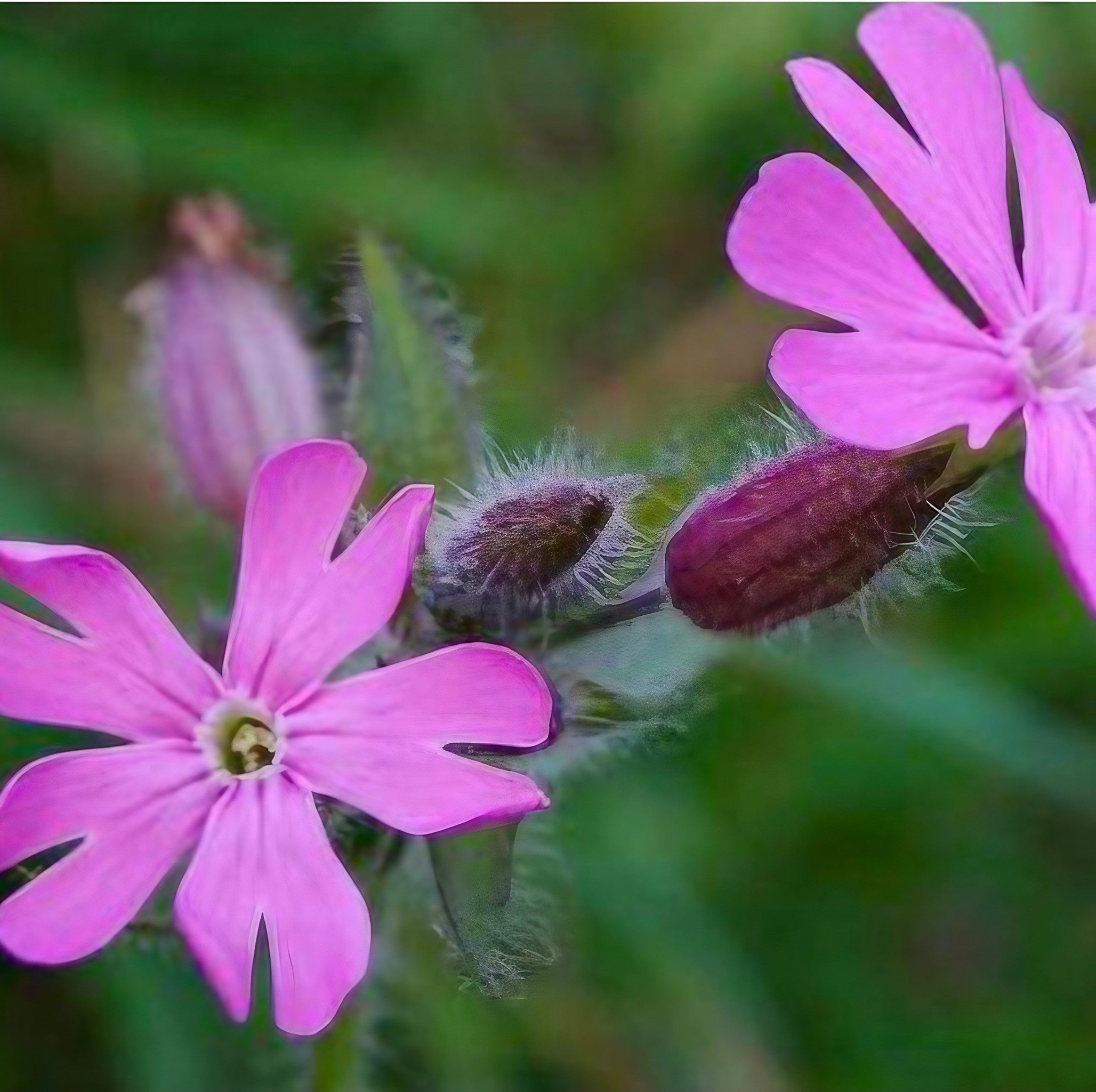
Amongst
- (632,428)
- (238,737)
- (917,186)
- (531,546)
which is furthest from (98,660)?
(632,428)

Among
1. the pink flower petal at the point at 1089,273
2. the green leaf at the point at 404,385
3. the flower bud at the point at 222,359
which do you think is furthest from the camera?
the flower bud at the point at 222,359

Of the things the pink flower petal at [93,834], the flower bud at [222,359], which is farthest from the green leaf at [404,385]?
the pink flower petal at [93,834]

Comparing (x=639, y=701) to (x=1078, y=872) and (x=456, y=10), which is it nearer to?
(x=1078, y=872)

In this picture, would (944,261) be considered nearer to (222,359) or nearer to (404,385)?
(404,385)

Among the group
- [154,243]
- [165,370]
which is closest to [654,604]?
[165,370]

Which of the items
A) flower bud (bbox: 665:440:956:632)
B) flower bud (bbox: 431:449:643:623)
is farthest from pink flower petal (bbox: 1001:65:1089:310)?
flower bud (bbox: 431:449:643:623)

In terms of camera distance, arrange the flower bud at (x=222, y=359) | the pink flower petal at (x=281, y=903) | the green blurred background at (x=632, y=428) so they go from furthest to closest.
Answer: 1. the green blurred background at (x=632, y=428)
2. the flower bud at (x=222, y=359)
3. the pink flower petal at (x=281, y=903)

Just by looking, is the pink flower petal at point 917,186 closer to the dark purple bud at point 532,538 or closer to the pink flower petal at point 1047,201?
the pink flower petal at point 1047,201
